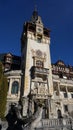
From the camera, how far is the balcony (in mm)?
42062

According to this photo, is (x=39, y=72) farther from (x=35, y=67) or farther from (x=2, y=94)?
(x=2, y=94)

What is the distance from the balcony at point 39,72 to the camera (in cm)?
4206

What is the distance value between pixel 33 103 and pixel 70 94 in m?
15.2

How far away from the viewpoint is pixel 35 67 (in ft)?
140

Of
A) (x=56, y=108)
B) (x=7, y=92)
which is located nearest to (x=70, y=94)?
(x=56, y=108)

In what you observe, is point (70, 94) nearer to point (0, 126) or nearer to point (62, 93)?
point (62, 93)

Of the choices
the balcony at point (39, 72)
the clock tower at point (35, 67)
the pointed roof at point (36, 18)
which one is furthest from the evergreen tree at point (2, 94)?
the pointed roof at point (36, 18)

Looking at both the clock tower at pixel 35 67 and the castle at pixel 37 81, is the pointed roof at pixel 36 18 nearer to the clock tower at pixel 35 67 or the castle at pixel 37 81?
the clock tower at pixel 35 67

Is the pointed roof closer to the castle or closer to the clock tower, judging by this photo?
the clock tower

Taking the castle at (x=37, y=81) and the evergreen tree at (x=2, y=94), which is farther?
the castle at (x=37, y=81)

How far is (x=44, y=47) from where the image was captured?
50.2 meters

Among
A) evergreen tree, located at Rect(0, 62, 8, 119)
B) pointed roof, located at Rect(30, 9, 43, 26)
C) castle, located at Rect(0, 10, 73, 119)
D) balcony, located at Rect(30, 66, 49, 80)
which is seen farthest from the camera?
pointed roof, located at Rect(30, 9, 43, 26)

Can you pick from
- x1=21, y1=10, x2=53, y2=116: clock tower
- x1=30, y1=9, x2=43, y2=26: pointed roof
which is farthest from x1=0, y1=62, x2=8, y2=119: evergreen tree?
x1=30, y1=9, x2=43, y2=26: pointed roof

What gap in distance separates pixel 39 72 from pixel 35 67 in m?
1.75
